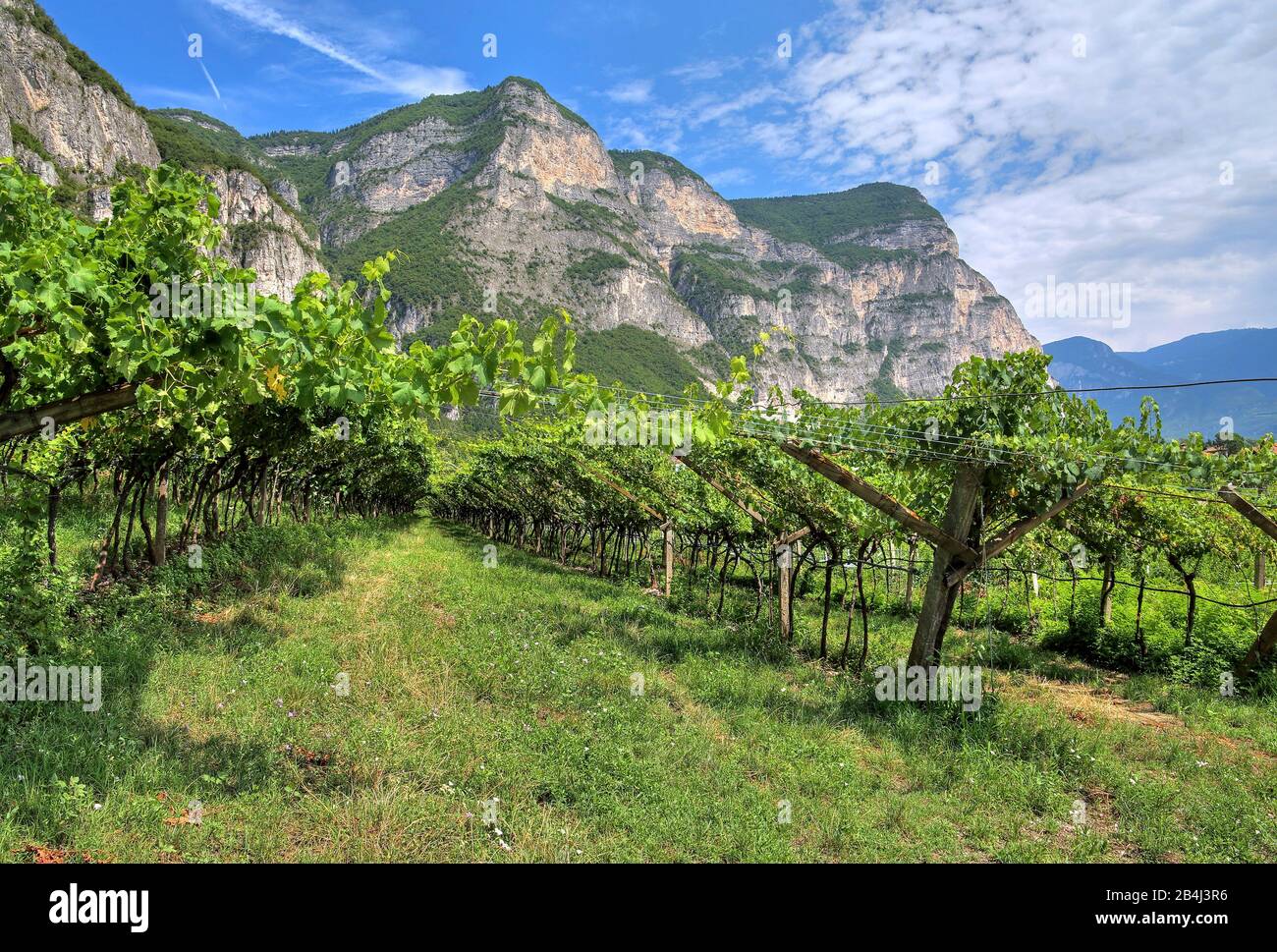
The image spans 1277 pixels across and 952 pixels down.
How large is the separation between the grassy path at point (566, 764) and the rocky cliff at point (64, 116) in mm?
64701

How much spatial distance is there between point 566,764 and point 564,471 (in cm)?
1274

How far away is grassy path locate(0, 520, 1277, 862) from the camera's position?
4.07 meters

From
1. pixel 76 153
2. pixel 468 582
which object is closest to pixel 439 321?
pixel 76 153

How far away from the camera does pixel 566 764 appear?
5.33m

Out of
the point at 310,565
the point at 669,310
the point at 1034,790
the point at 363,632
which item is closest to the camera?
the point at 1034,790

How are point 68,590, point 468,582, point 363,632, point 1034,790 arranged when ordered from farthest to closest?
point 468,582, point 363,632, point 68,590, point 1034,790

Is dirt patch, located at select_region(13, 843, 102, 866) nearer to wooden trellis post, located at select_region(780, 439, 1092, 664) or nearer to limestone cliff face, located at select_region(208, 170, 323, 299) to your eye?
wooden trellis post, located at select_region(780, 439, 1092, 664)

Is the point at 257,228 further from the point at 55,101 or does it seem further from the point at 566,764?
the point at 566,764

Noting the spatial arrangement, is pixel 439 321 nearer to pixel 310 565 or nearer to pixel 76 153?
pixel 76 153

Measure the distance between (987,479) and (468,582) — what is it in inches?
411

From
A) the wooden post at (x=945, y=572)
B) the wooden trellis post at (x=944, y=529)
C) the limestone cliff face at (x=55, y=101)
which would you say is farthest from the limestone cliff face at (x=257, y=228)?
the wooden post at (x=945, y=572)

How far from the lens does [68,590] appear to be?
7039 mm

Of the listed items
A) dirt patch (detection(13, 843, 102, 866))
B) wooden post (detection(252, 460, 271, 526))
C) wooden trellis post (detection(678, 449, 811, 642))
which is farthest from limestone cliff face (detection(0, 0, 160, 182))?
dirt patch (detection(13, 843, 102, 866))

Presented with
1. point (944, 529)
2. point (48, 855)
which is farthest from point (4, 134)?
point (944, 529)
